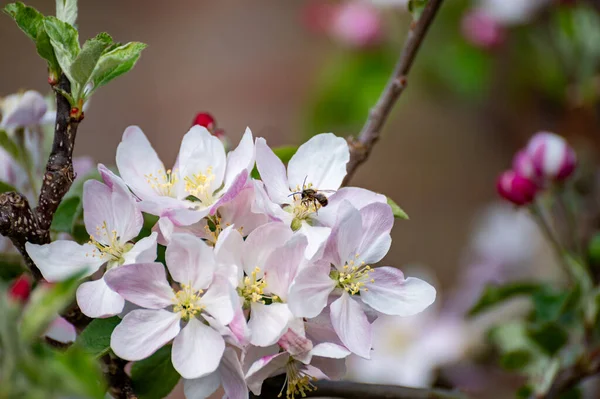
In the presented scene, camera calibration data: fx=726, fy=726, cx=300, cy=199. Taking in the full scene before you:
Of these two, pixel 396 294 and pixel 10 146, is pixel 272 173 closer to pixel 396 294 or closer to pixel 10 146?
pixel 396 294

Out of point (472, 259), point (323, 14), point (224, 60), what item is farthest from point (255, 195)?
Answer: point (224, 60)

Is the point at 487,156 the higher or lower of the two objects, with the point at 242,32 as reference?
lower

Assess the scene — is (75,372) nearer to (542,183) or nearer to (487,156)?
(542,183)

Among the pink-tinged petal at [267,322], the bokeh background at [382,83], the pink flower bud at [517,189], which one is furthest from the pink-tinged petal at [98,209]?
the bokeh background at [382,83]

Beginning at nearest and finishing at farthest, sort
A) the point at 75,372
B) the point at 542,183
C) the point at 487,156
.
→ the point at 75,372 < the point at 542,183 < the point at 487,156

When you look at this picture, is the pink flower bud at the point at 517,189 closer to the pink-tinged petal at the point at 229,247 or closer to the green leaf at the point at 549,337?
the green leaf at the point at 549,337

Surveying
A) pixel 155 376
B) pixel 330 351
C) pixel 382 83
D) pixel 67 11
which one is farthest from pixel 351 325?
pixel 382 83

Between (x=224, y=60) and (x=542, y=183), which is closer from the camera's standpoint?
(x=542, y=183)
